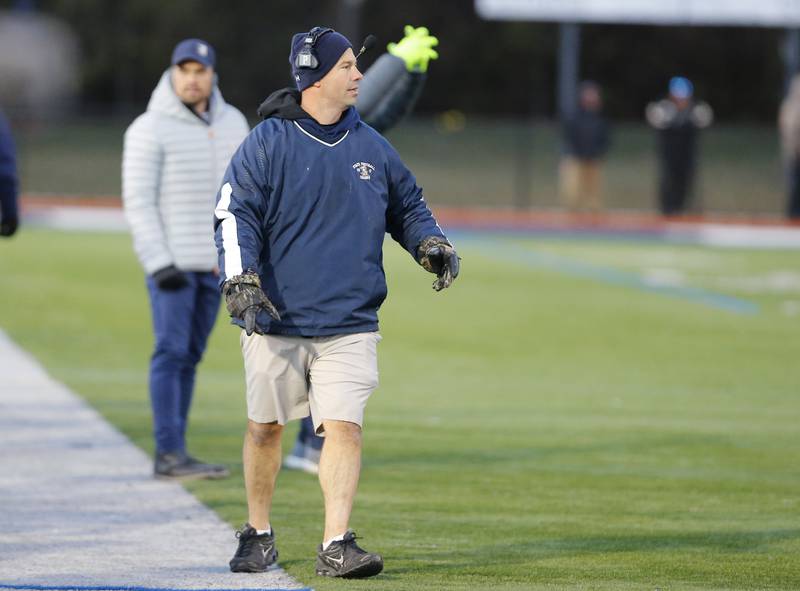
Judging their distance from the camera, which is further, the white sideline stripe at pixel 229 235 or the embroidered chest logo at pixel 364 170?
the embroidered chest logo at pixel 364 170

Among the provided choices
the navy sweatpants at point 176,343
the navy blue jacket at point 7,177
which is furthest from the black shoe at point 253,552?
the navy blue jacket at point 7,177

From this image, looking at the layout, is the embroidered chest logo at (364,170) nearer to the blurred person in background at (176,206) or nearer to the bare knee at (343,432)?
the bare knee at (343,432)

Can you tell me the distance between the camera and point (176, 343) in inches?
324

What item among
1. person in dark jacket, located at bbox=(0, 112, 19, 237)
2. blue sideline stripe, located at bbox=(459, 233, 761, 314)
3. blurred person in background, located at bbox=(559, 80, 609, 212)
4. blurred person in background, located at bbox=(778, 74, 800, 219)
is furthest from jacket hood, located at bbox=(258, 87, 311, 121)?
blurred person in background, located at bbox=(559, 80, 609, 212)

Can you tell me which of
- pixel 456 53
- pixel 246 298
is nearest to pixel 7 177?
pixel 246 298

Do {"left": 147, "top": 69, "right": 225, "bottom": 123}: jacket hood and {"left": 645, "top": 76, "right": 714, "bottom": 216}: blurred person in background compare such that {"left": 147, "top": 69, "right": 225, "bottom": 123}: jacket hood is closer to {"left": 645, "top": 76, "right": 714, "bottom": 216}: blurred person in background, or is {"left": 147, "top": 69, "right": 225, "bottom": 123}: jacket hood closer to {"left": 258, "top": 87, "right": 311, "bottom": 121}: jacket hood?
{"left": 258, "top": 87, "right": 311, "bottom": 121}: jacket hood

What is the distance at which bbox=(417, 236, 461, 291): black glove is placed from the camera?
6.18 meters

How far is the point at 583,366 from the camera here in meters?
12.9

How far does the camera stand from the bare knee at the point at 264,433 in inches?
243

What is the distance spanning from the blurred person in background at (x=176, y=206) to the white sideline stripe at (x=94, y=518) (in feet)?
1.20

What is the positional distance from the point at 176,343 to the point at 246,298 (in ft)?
8.15

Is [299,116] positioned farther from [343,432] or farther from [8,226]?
[8,226]

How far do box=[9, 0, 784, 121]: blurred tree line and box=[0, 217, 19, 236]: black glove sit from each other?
44507mm

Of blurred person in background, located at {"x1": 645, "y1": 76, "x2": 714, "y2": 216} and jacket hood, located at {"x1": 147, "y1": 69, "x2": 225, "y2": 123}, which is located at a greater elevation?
jacket hood, located at {"x1": 147, "y1": 69, "x2": 225, "y2": 123}
